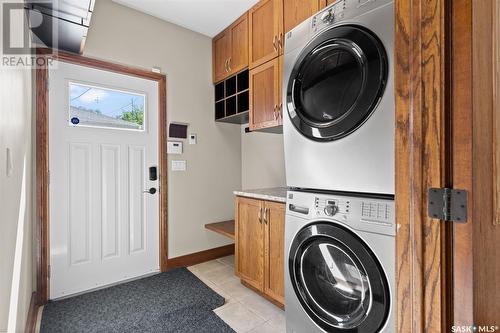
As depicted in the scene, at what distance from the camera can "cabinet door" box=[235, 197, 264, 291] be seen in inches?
79.7

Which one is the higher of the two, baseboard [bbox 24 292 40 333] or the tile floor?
baseboard [bbox 24 292 40 333]

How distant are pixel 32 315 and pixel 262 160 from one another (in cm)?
237

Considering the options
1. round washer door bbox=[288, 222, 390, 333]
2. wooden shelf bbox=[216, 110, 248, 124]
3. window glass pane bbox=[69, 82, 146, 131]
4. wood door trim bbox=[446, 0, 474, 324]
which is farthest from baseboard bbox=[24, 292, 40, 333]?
wooden shelf bbox=[216, 110, 248, 124]

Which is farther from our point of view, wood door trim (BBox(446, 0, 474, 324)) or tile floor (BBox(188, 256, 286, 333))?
tile floor (BBox(188, 256, 286, 333))

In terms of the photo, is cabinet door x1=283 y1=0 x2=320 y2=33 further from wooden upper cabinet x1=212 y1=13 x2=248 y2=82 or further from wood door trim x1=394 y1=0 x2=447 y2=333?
wood door trim x1=394 y1=0 x2=447 y2=333

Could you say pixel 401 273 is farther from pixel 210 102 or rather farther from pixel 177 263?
pixel 210 102


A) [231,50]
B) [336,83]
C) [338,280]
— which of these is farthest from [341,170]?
[231,50]

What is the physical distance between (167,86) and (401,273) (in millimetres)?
2648

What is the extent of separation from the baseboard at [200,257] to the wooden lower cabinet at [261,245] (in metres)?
0.77

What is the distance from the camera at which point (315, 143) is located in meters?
1.37

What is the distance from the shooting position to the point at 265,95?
89.4 inches

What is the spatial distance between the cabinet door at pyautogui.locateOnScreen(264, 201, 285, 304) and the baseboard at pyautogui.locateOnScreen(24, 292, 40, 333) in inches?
61.8

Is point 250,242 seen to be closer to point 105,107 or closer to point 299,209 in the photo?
point 299,209

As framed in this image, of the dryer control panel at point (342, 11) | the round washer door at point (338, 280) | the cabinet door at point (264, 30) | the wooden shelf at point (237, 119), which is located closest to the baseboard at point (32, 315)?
the round washer door at point (338, 280)
